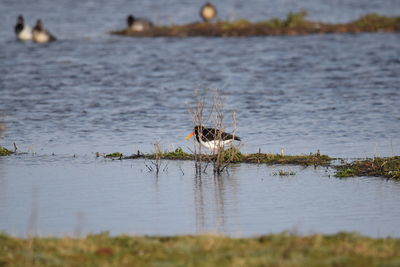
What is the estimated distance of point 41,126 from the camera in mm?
21562

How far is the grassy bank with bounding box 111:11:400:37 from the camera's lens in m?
38.2

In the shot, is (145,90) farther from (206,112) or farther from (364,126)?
(364,126)

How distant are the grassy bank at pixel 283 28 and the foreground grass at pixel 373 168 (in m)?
23.0

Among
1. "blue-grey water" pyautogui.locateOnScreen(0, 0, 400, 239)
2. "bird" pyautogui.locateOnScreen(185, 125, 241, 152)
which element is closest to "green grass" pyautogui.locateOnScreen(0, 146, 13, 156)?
"blue-grey water" pyautogui.locateOnScreen(0, 0, 400, 239)

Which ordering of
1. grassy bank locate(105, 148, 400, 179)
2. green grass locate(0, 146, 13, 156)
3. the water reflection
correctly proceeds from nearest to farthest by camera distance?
the water reflection
grassy bank locate(105, 148, 400, 179)
green grass locate(0, 146, 13, 156)

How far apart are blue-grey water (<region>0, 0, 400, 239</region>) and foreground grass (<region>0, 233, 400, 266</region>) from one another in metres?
0.89

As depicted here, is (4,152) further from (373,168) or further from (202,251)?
(202,251)

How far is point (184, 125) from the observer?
21.4 m

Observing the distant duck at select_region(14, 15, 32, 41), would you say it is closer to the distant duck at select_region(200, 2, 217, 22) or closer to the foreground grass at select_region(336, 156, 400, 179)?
the distant duck at select_region(200, 2, 217, 22)

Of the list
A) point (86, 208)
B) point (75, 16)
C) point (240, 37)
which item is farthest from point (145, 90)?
point (75, 16)

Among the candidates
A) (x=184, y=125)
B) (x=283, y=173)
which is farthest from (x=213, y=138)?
(x=184, y=125)

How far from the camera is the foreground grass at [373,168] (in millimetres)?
14793

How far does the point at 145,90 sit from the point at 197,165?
11.9m

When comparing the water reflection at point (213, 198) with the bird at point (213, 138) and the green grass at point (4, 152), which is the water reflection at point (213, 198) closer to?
the bird at point (213, 138)
